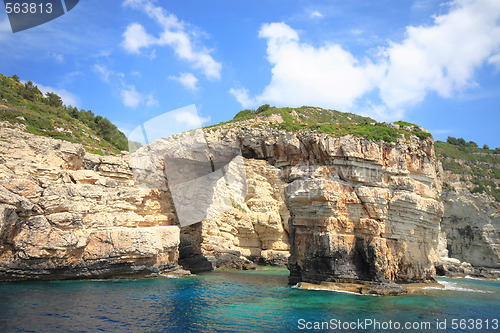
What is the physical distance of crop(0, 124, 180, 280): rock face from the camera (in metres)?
19.6

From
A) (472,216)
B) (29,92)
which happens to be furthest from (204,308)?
(472,216)

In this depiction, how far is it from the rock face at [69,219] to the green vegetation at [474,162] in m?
59.9

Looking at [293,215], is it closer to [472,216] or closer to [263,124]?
[263,124]

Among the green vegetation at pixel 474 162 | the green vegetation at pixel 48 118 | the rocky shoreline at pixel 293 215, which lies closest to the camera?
the rocky shoreline at pixel 293 215

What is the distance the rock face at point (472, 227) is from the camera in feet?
176

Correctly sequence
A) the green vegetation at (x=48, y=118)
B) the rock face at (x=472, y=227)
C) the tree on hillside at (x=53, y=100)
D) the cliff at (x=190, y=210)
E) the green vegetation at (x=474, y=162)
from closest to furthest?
the cliff at (x=190, y=210), the green vegetation at (x=48, y=118), the tree on hillside at (x=53, y=100), the rock face at (x=472, y=227), the green vegetation at (x=474, y=162)

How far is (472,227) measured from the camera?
182ft

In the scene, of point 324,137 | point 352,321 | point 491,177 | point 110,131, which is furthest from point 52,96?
point 491,177

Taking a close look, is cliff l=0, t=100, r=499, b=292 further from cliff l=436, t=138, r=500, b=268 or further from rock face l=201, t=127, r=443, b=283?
cliff l=436, t=138, r=500, b=268

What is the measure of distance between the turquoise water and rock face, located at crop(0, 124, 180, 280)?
134 cm

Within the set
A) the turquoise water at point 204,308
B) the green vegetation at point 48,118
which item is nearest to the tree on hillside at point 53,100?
the green vegetation at point 48,118

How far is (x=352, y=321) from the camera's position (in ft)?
44.5

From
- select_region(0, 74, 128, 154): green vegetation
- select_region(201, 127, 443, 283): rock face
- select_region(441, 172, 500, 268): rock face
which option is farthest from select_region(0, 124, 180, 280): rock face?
select_region(441, 172, 500, 268): rock face

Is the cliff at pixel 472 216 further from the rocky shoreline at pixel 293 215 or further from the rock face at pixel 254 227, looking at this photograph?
the rocky shoreline at pixel 293 215
